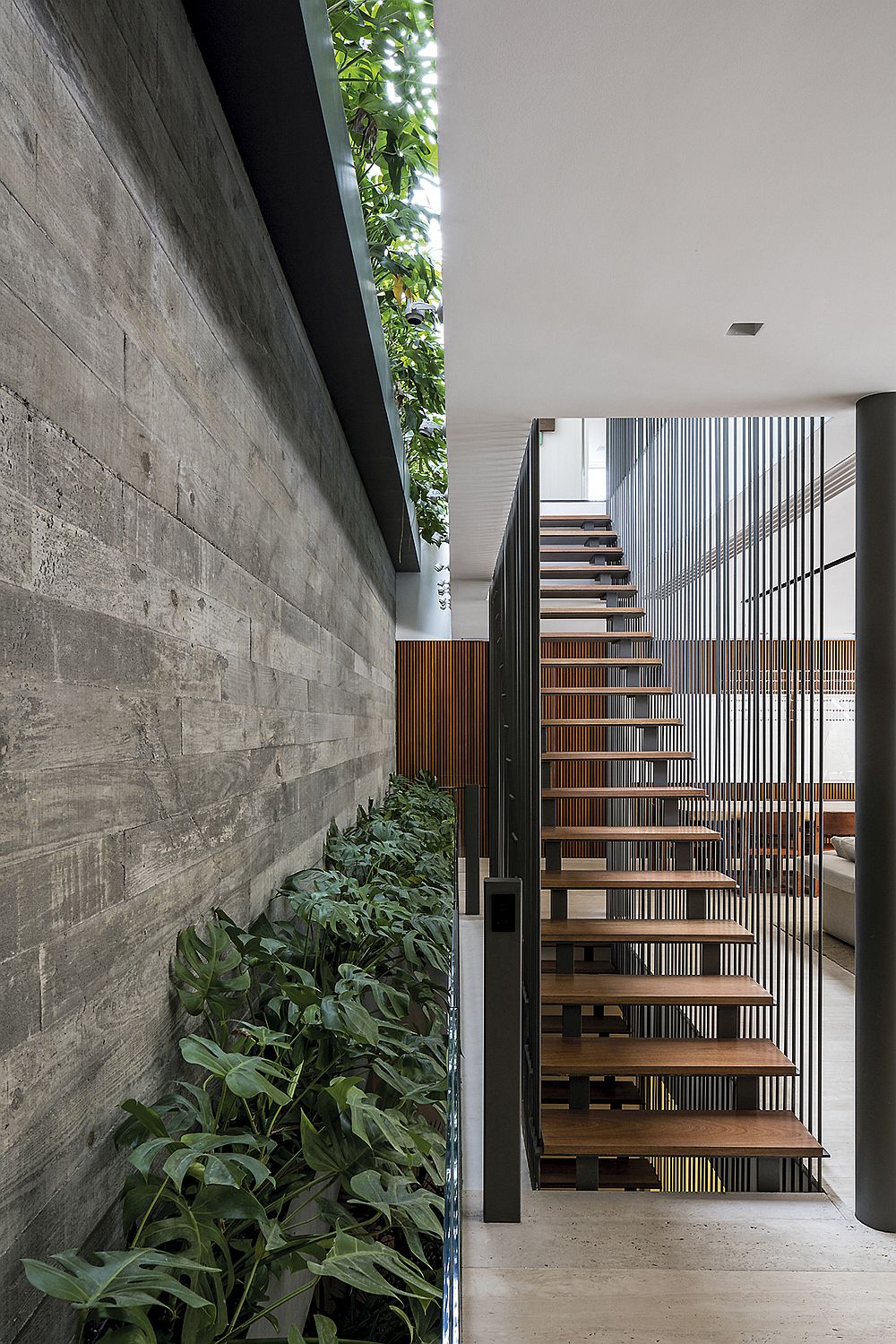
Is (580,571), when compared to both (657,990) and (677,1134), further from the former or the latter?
(677,1134)

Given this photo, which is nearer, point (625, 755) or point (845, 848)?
point (625, 755)

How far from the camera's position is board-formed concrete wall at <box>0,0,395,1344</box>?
0.87 m

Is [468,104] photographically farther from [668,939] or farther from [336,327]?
[668,939]

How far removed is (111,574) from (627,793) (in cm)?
358

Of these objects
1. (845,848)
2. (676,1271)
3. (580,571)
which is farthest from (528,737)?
(845,848)

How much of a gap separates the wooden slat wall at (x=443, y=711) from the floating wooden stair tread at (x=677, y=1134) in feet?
18.9

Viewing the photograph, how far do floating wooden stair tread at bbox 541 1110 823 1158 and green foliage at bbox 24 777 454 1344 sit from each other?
1318 mm

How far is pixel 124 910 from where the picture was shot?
115 centimetres

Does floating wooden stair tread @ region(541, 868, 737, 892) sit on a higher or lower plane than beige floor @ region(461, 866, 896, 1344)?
higher

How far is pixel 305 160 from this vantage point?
A: 1905 mm

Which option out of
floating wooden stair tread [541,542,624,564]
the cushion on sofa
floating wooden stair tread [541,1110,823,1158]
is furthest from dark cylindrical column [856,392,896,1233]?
the cushion on sofa

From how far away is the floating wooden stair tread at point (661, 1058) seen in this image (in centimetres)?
338

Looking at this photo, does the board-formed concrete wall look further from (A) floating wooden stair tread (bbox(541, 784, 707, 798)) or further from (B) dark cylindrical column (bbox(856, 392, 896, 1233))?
(A) floating wooden stair tread (bbox(541, 784, 707, 798))

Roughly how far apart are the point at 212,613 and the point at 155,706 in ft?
1.13
